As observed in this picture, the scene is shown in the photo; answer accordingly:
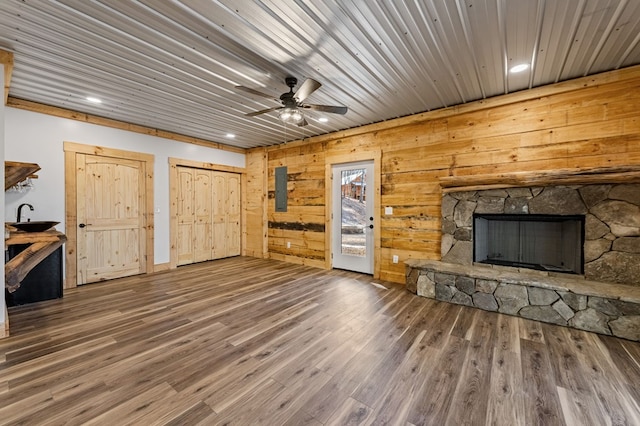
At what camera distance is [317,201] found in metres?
5.61

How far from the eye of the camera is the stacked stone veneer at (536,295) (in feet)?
8.51

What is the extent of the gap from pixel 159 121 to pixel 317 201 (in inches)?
127

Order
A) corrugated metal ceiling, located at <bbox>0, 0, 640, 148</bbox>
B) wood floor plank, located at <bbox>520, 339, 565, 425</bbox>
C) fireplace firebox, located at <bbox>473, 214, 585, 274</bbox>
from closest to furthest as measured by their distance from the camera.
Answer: wood floor plank, located at <bbox>520, 339, 565, 425</bbox>
corrugated metal ceiling, located at <bbox>0, 0, 640, 148</bbox>
fireplace firebox, located at <bbox>473, 214, 585, 274</bbox>

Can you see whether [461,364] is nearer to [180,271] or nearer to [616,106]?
[616,106]

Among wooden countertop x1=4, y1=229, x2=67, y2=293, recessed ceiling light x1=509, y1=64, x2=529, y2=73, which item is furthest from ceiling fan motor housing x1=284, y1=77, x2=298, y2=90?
wooden countertop x1=4, y1=229, x2=67, y2=293

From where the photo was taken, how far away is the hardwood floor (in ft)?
5.46

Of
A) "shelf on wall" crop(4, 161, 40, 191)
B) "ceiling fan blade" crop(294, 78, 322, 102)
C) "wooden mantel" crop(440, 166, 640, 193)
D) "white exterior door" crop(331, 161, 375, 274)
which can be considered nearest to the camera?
"ceiling fan blade" crop(294, 78, 322, 102)

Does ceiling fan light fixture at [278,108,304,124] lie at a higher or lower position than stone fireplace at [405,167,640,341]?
higher

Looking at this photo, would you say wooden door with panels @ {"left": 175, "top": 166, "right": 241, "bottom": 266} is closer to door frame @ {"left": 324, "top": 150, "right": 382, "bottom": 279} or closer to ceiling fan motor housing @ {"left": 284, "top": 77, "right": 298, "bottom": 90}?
door frame @ {"left": 324, "top": 150, "right": 382, "bottom": 279}

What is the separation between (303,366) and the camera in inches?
84.7

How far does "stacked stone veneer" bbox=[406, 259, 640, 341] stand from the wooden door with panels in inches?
176

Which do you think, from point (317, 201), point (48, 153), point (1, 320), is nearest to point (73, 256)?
point (48, 153)

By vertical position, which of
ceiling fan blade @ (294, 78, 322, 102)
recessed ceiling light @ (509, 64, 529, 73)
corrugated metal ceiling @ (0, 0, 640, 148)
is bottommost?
ceiling fan blade @ (294, 78, 322, 102)

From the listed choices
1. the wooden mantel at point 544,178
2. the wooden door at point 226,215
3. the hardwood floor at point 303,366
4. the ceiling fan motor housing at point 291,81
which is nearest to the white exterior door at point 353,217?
the wooden mantel at point 544,178
